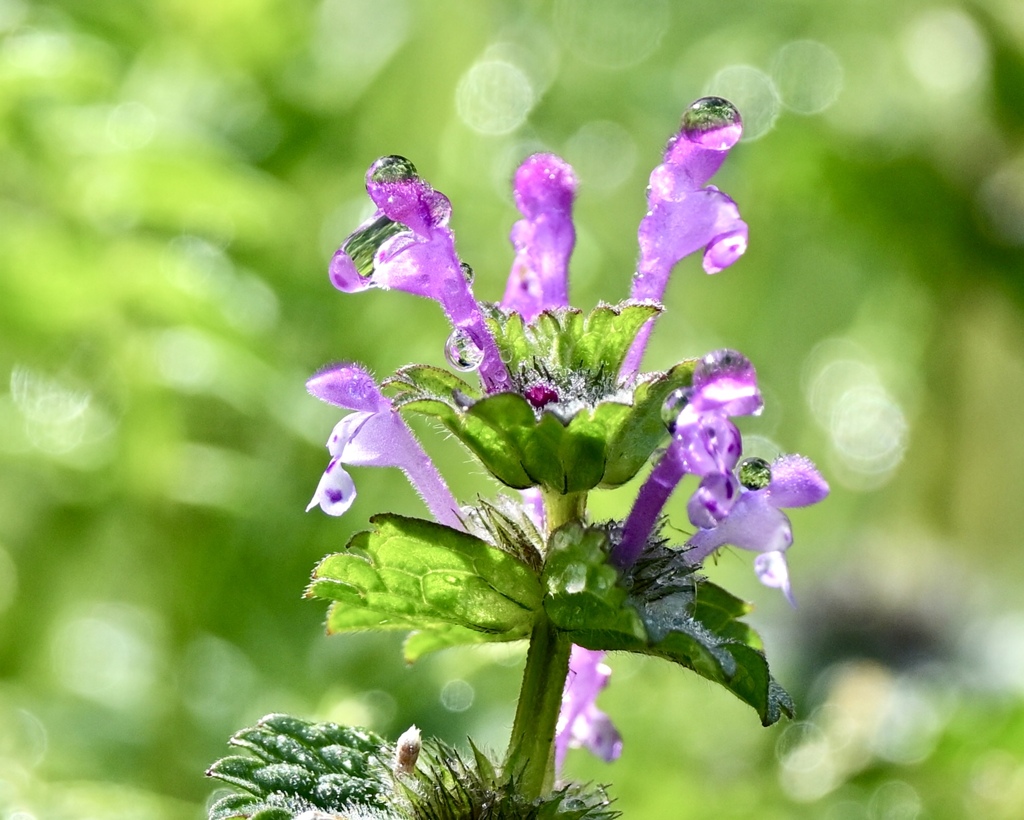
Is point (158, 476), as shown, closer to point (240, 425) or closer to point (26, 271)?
point (26, 271)

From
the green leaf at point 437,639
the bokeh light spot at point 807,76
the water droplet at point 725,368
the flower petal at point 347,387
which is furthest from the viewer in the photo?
the bokeh light spot at point 807,76

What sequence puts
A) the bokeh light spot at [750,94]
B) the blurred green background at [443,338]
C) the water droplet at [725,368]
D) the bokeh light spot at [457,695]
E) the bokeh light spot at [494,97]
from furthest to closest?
1. the bokeh light spot at [750,94]
2. the bokeh light spot at [494,97]
3. the bokeh light spot at [457,695]
4. the blurred green background at [443,338]
5. the water droplet at [725,368]

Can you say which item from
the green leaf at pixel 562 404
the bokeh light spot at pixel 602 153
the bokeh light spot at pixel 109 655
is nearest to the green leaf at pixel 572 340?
the green leaf at pixel 562 404

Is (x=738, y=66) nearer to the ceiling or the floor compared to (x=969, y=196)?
nearer to the ceiling

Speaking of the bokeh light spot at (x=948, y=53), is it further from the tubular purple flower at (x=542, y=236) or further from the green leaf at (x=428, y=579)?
the green leaf at (x=428, y=579)

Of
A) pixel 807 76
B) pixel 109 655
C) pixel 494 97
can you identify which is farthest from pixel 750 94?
pixel 109 655

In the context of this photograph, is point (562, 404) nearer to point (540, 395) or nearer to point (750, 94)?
point (540, 395)

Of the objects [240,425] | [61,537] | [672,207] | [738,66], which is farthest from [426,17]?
[672,207]
